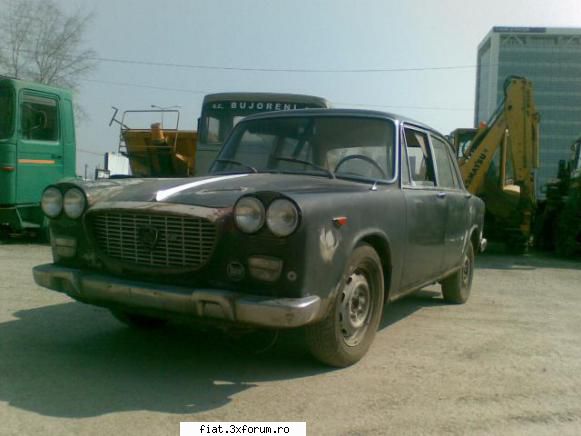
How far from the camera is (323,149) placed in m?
4.54

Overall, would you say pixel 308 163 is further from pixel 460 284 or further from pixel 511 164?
pixel 511 164

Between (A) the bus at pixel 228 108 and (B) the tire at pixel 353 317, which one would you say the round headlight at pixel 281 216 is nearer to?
(B) the tire at pixel 353 317

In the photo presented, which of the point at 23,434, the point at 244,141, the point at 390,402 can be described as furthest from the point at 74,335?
the point at 390,402

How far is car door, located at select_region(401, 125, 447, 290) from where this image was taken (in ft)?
14.6

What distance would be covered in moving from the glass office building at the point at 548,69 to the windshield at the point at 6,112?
50.1m

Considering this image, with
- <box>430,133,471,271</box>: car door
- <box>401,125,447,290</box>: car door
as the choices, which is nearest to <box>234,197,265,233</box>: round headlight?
<box>401,125,447,290</box>: car door

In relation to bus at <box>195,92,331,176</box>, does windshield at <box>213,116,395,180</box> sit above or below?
below

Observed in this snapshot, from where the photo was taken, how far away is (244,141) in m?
4.91

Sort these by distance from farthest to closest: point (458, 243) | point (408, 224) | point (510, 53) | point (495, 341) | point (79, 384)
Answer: point (510, 53) < point (458, 243) < point (495, 341) < point (408, 224) < point (79, 384)

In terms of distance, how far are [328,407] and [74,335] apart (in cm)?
224

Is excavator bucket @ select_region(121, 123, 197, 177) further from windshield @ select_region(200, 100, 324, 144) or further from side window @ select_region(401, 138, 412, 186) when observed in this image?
side window @ select_region(401, 138, 412, 186)

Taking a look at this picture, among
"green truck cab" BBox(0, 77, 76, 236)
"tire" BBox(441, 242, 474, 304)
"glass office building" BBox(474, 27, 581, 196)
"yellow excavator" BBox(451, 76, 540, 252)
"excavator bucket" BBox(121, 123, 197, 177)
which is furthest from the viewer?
"glass office building" BBox(474, 27, 581, 196)

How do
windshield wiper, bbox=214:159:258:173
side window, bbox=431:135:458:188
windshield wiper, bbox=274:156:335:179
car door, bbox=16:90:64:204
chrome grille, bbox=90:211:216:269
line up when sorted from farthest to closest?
car door, bbox=16:90:64:204, side window, bbox=431:135:458:188, windshield wiper, bbox=214:159:258:173, windshield wiper, bbox=274:156:335:179, chrome grille, bbox=90:211:216:269

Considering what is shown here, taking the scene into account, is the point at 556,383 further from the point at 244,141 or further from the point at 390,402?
the point at 244,141
